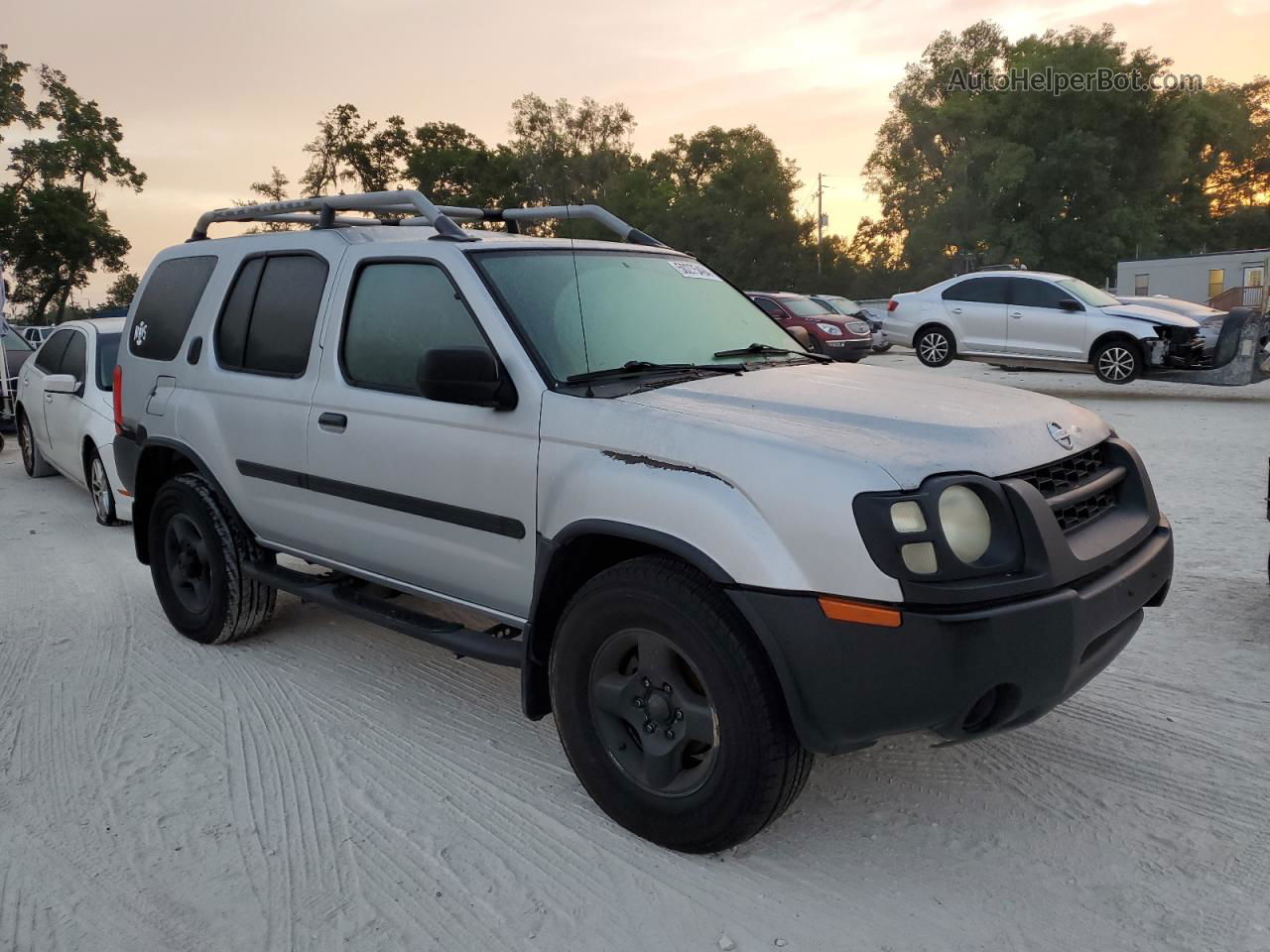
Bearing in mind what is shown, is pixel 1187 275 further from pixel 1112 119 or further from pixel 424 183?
pixel 424 183

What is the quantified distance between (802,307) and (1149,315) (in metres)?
9.80

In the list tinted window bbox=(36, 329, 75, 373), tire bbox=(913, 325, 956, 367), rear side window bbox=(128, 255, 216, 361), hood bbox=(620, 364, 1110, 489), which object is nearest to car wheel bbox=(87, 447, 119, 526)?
tinted window bbox=(36, 329, 75, 373)

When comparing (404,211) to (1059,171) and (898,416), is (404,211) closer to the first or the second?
Result: (898,416)

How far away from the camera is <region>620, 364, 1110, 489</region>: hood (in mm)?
2602

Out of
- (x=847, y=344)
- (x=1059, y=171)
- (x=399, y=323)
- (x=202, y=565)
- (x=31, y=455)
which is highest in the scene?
(x=1059, y=171)

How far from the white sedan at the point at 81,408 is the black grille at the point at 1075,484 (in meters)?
6.67

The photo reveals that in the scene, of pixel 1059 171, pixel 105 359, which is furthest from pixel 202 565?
pixel 1059 171

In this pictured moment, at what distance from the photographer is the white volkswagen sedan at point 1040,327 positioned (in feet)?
44.6

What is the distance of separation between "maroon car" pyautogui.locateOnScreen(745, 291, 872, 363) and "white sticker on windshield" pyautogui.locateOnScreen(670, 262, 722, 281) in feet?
51.2

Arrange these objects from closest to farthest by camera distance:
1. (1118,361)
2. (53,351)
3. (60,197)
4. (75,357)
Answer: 1. (75,357)
2. (53,351)
3. (1118,361)
4. (60,197)

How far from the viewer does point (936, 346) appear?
53.2 ft

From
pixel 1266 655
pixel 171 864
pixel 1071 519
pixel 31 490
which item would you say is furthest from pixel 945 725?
pixel 31 490

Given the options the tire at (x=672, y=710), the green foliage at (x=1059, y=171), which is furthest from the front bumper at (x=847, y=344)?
the green foliage at (x=1059, y=171)

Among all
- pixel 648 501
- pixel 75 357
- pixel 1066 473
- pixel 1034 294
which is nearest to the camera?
pixel 648 501
